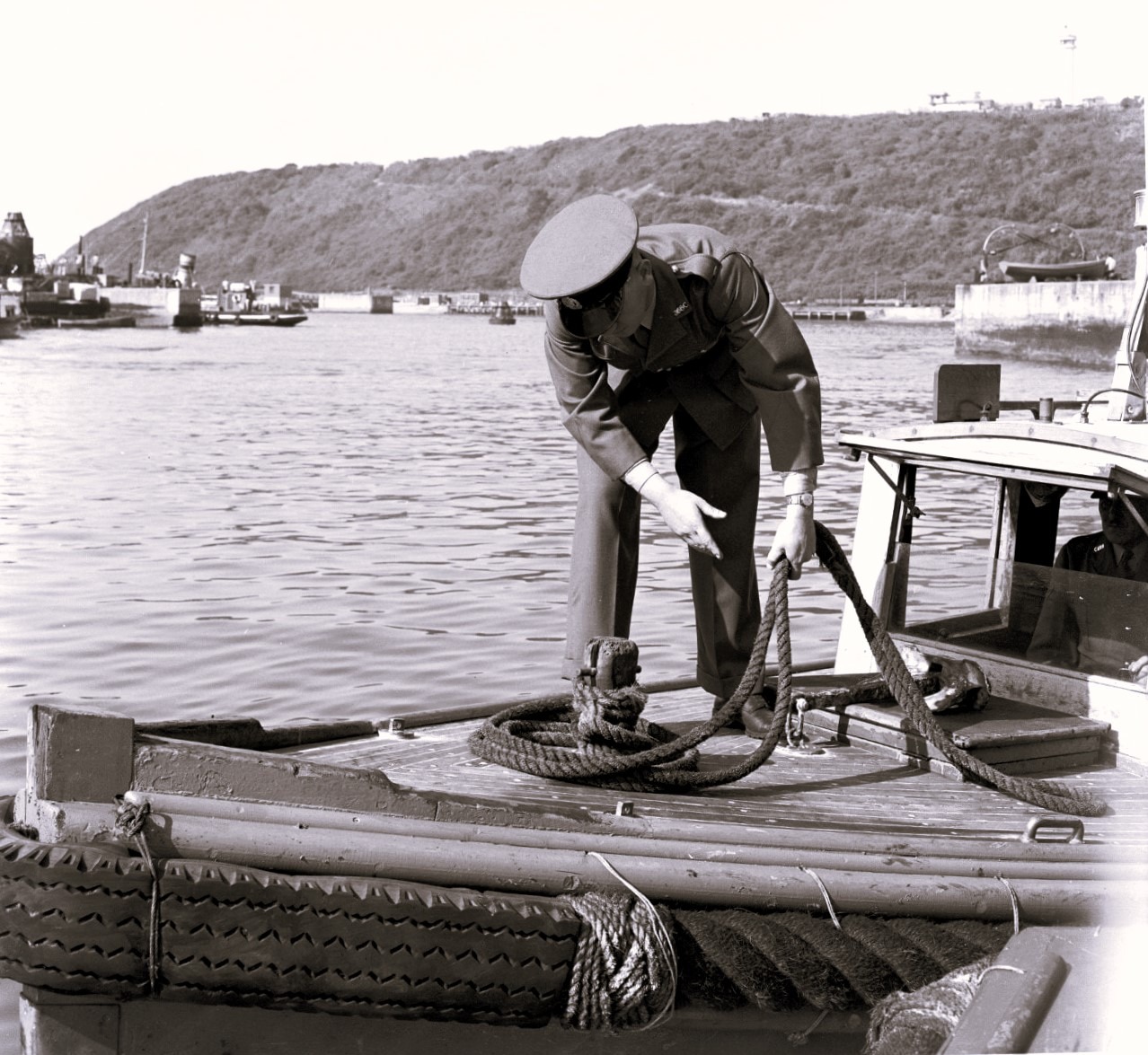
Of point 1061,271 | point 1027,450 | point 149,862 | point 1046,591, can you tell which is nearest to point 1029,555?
point 1046,591

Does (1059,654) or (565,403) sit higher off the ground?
(565,403)

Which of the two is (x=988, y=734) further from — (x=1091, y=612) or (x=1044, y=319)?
(x=1044, y=319)

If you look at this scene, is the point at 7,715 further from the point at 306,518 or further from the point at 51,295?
the point at 51,295

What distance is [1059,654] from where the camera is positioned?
576 cm

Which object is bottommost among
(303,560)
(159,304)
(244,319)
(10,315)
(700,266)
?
(303,560)

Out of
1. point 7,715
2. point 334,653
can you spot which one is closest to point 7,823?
point 7,715

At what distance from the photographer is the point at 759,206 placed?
149625 millimetres

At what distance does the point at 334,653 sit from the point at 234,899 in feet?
23.7

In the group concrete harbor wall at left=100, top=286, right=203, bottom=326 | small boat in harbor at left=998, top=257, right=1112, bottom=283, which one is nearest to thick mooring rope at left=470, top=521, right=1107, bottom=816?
small boat in harbor at left=998, top=257, right=1112, bottom=283

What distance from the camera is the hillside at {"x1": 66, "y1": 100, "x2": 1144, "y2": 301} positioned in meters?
116

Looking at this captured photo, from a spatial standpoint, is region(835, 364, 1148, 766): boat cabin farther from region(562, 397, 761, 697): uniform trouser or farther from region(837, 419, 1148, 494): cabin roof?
region(562, 397, 761, 697): uniform trouser

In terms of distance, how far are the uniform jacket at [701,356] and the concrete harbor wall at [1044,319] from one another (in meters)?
51.2

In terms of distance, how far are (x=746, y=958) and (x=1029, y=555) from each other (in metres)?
2.78

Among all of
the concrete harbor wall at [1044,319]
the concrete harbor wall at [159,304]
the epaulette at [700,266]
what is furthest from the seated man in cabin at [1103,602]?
the concrete harbor wall at [159,304]
